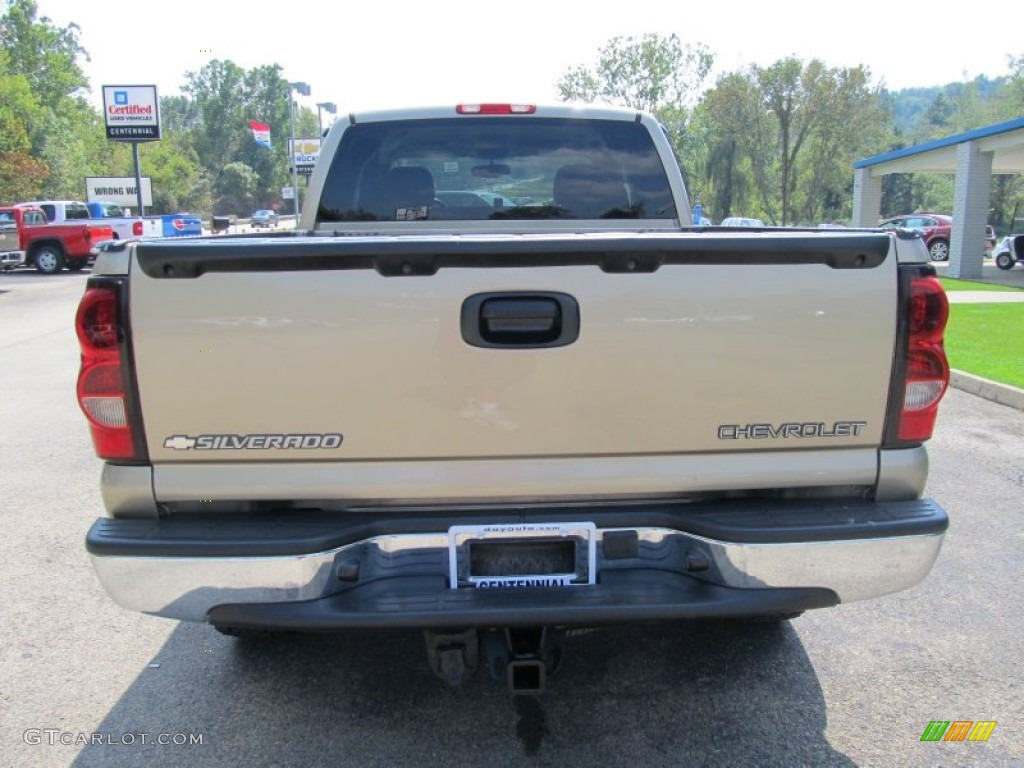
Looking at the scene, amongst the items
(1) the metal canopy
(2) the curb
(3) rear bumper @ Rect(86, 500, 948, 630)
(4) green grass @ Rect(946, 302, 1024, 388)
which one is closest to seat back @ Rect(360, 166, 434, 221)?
(3) rear bumper @ Rect(86, 500, 948, 630)

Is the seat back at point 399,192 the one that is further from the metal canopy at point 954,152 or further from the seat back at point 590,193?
the metal canopy at point 954,152

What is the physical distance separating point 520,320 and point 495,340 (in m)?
0.09

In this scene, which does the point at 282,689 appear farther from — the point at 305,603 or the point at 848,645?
the point at 848,645

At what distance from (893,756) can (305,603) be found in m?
1.98

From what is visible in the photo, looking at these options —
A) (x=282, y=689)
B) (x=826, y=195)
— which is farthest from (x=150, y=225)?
(x=826, y=195)

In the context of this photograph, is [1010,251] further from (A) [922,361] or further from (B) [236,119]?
(B) [236,119]

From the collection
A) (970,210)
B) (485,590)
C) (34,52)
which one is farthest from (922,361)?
(34,52)

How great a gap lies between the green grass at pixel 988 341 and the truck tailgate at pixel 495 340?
693 cm

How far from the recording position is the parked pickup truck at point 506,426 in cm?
235

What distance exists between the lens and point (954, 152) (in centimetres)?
2536

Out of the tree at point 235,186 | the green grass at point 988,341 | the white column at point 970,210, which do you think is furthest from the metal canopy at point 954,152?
the tree at point 235,186

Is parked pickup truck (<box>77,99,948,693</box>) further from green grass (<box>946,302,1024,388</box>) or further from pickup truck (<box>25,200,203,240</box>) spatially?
pickup truck (<box>25,200,203,240</box>)

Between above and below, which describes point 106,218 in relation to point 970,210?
below

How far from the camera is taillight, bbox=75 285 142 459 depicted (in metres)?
2.37
